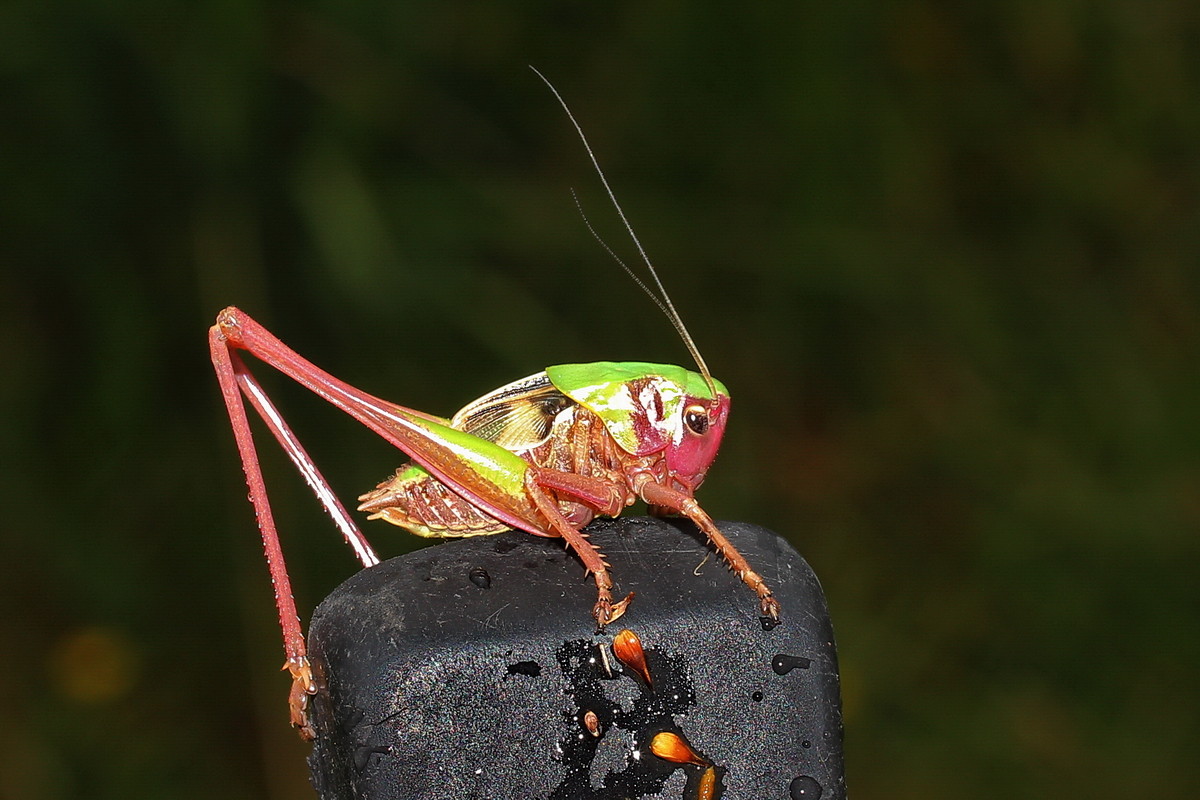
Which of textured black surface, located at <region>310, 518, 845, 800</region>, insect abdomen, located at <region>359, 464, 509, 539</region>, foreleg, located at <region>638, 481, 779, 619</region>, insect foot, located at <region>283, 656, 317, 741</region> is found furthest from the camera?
insect abdomen, located at <region>359, 464, 509, 539</region>

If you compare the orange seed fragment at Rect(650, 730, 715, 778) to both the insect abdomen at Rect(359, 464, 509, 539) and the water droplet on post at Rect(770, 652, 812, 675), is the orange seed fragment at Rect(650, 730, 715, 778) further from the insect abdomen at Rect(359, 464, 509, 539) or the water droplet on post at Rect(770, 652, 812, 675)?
the insect abdomen at Rect(359, 464, 509, 539)

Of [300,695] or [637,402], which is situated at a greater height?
[637,402]

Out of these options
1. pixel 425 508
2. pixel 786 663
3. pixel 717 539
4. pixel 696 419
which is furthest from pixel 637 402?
pixel 786 663

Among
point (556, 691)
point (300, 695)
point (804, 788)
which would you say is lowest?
point (300, 695)

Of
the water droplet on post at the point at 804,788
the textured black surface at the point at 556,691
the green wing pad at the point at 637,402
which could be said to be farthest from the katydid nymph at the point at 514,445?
the water droplet on post at the point at 804,788

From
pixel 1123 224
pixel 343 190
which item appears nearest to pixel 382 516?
pixel 343 190

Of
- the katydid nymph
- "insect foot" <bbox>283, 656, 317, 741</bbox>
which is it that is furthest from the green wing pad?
"insect foot" <bbox>283, 656, 317, 741</bbox>

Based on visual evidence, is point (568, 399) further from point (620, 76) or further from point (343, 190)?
point (620, 76)

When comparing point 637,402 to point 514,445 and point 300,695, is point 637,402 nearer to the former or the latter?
point 514,445
